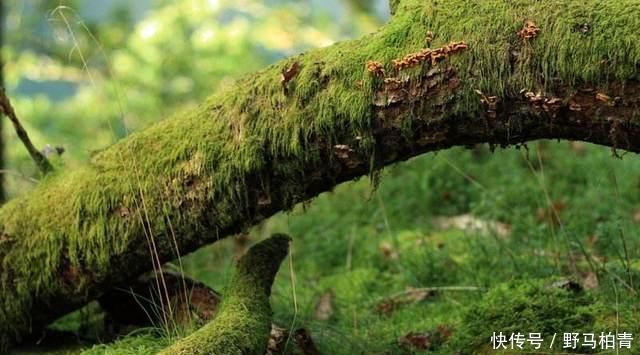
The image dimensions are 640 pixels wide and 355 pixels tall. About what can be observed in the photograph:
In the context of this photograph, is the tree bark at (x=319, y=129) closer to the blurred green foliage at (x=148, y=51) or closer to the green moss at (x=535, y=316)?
the green moss at (x=535, y=316)

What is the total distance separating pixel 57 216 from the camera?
3400 mm

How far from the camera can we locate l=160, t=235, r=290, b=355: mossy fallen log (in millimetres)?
2645

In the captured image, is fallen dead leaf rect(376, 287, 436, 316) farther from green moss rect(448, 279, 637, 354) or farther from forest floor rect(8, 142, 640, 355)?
green moss rect(448, 279, 637, 354)

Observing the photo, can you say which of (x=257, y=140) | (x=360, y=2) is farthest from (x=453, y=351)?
(x=360, y=2)

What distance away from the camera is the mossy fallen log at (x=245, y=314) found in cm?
264

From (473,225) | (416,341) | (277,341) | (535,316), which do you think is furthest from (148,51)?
(535,316)

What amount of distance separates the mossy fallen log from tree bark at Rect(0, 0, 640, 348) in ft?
0.68

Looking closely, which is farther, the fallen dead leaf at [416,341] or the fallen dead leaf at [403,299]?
the fallen dead leaf at [403,299]

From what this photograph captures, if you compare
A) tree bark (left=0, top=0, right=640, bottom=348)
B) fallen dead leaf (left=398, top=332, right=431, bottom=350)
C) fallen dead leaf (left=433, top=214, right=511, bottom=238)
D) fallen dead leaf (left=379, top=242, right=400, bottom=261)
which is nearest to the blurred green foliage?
fallen dead leaf (left=433, top=214, right=511, bottom=238)

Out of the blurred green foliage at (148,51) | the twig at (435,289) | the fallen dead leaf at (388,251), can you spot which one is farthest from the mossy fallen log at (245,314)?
the blurred green foliage at (148,51)

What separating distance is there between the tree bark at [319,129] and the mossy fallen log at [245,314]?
21cm

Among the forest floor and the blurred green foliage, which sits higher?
the blurred green foliage

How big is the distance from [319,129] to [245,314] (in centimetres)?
77

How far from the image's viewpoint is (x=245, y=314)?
2898 mm
